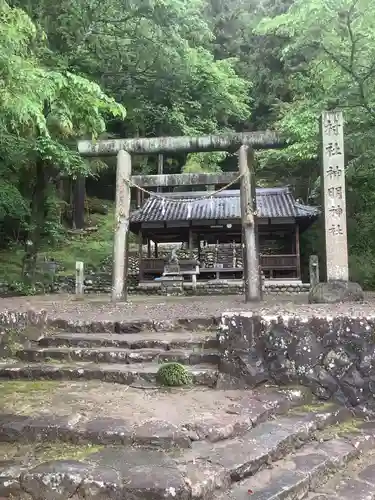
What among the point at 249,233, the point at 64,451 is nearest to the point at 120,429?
the point at 64,451

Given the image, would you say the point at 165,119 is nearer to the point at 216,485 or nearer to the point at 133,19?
the point at 133,19

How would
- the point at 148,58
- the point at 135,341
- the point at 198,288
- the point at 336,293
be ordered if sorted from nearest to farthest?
1. the point at 135,341
2. the point at 336,293
3. the point at 148,58
4. the point at 198,288

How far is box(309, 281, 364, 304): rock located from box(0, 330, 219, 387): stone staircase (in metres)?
2.87

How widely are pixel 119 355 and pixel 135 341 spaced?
0.40m

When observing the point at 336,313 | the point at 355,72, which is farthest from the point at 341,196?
the point at 336,313

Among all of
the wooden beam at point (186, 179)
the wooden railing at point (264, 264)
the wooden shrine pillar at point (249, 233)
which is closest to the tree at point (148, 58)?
the wooden beam at point (186, 179)

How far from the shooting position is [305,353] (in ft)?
14.8

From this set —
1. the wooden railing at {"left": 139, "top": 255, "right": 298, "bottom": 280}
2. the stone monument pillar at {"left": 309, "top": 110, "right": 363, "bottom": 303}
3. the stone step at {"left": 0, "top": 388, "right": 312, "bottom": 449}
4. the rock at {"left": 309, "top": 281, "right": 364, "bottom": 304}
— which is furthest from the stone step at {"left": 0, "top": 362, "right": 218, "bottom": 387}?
the wooden railing at {"left": 139, "top": 255, "right": 298, "bottom": 280}

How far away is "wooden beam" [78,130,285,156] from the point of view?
10.2 meters

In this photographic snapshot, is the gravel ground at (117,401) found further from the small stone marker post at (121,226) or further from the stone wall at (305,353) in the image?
the small stone marker post at (121,226)

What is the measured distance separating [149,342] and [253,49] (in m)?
24.5

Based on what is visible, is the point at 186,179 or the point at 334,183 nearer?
the point at 334,183

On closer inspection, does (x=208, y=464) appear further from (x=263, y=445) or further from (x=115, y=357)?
(x=115, y=357)

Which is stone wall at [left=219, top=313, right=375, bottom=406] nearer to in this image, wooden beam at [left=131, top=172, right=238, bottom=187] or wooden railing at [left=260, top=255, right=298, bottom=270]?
wooden beam at [left=131, top=172, right=238, bottom=187]
